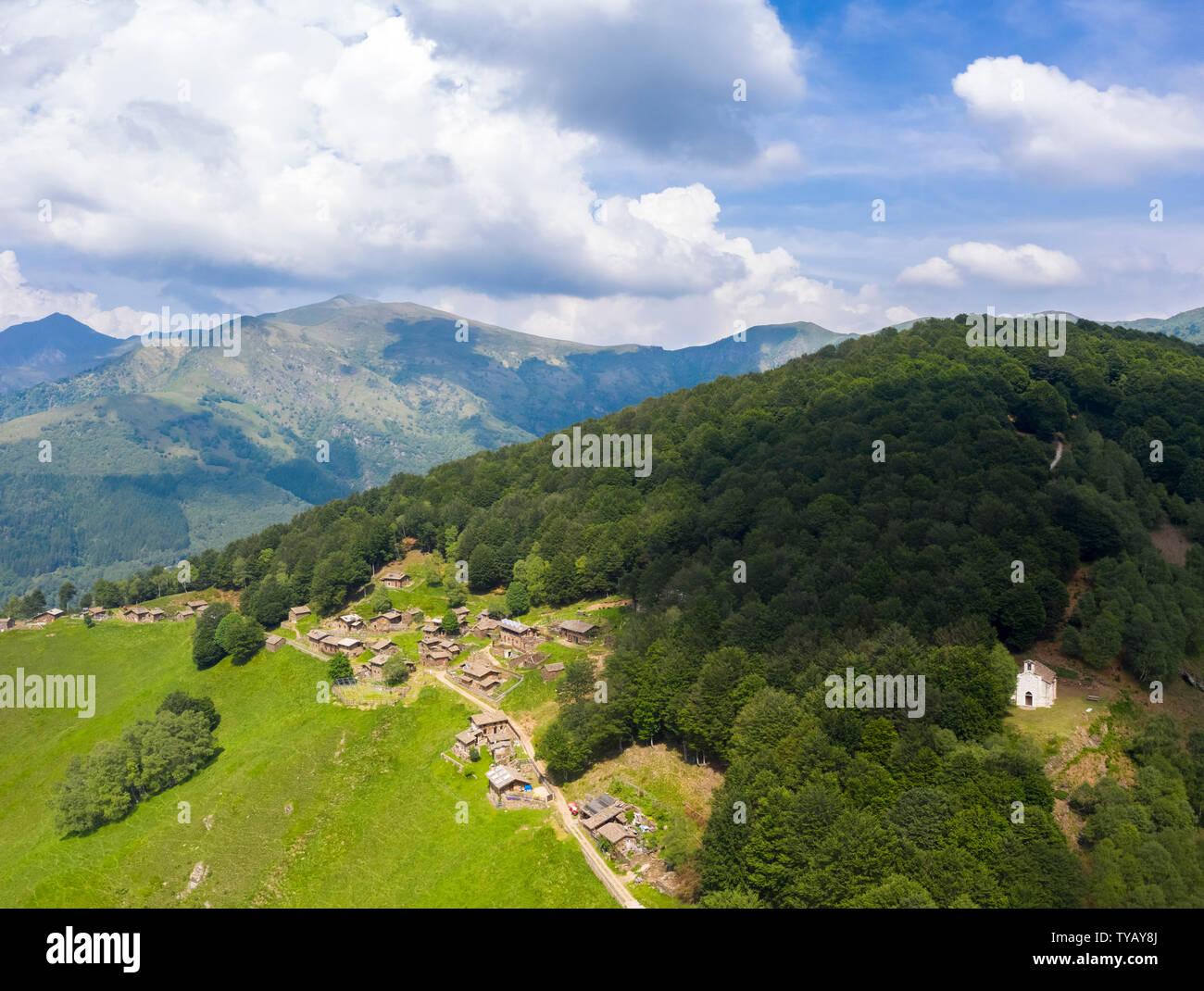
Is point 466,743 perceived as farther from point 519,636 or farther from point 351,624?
point 351,624

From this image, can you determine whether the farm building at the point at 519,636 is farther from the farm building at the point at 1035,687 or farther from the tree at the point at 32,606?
the tree at the point at 32,606

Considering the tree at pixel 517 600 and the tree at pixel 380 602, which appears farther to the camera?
the tree at pixel 380 602

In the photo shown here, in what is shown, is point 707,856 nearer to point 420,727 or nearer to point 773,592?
point 773,592

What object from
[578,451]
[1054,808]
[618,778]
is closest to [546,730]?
[618,778]

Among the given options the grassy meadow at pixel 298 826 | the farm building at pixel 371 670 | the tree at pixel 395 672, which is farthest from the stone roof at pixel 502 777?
the farm building at pixel 371 670

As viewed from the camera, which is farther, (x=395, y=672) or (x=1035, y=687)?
(x=395, y=672)

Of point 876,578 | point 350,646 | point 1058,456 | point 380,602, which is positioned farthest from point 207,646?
point 1058,456
